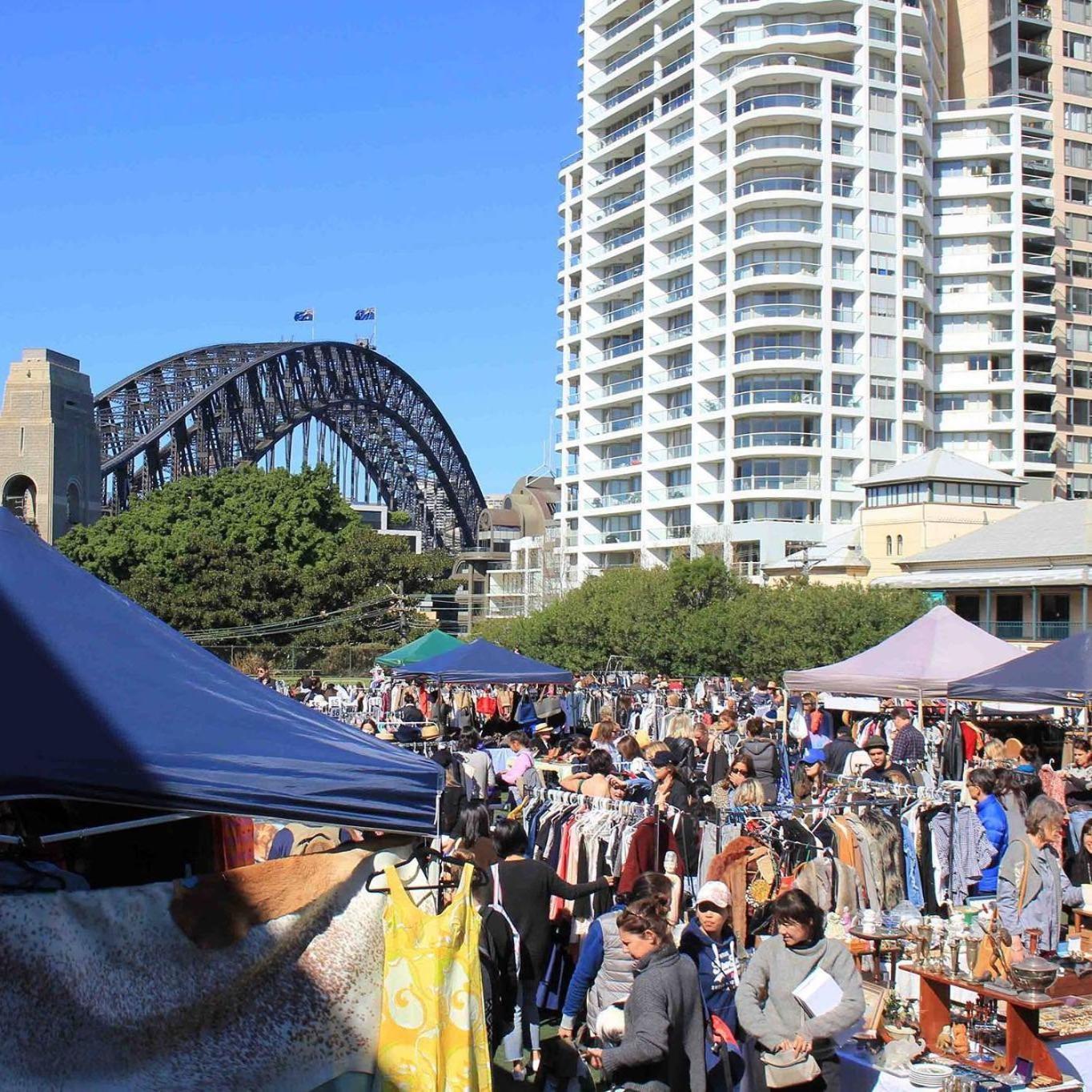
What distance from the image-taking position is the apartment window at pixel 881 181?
5891 cm

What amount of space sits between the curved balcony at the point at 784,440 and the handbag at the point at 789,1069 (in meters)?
52.5

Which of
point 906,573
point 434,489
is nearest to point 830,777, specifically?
point 906,573

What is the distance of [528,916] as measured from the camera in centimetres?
666

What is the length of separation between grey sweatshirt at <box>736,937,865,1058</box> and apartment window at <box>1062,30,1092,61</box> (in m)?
77.0

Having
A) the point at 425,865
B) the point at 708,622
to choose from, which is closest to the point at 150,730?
the point at 425,865

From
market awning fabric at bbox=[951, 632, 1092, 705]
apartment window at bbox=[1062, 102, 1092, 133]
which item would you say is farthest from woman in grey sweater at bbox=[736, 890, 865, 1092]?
apartment window at bbox=[1062, 102, 1092, 133]

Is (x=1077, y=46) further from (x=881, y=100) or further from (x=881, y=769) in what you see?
(x=881, y=769)

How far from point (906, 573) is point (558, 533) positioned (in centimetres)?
3080

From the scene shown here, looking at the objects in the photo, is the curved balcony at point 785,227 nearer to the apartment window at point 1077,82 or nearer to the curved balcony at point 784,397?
the curved balcony at point 784,397

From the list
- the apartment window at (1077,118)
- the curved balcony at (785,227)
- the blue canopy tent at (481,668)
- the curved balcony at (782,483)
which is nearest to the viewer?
the blue canopy tent at (481,668)

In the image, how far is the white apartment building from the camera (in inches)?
2260

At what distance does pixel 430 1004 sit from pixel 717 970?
1.49 m

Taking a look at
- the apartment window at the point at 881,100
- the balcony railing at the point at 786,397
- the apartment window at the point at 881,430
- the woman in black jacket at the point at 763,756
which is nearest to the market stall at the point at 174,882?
the woman in black jacket at the point at 763,756

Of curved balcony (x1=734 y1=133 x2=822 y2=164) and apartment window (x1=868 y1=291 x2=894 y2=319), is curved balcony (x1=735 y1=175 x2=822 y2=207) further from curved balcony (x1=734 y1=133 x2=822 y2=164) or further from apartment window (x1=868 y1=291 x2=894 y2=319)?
apartment window (x1=868 y1=291 x2=894 y2=319)
